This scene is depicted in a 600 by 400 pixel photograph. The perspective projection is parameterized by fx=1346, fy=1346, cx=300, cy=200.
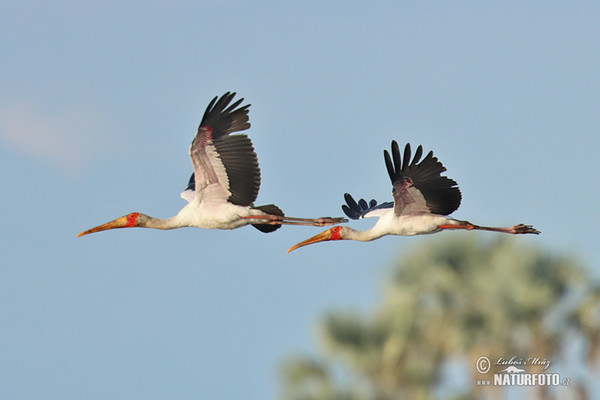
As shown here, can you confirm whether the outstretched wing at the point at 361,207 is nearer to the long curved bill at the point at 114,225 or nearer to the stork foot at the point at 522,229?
the stork foot at the point at 522,229

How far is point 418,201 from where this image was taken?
22.9 m

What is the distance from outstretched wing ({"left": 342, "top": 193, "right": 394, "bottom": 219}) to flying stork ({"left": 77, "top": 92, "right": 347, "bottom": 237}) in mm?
1902

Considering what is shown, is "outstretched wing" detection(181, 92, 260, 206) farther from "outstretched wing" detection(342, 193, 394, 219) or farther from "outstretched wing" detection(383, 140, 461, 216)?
Answer: "outstretched wing" detection(342, 193, 394, 219)

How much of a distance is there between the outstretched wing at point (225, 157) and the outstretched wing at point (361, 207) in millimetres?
3568

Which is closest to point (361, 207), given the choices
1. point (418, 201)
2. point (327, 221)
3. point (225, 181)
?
point (327, 221)

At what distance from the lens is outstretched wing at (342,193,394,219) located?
25.6 m

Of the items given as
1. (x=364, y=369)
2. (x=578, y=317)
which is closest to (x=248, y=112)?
(x=364, y=369)

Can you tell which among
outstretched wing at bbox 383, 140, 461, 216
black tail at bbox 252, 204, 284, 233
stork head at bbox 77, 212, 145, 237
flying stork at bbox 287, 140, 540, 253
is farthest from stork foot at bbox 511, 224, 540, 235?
stork head at bbox 77, 212, 145, 237

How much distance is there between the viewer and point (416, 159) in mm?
22281

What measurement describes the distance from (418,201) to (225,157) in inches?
135

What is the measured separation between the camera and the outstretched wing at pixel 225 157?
21.8 metres

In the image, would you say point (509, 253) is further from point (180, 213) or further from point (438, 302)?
point (180, 213)

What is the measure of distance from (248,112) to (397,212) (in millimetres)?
3294

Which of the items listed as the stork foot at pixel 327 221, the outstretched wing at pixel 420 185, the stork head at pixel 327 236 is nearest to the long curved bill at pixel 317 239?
the stork head at pixel 327 236
